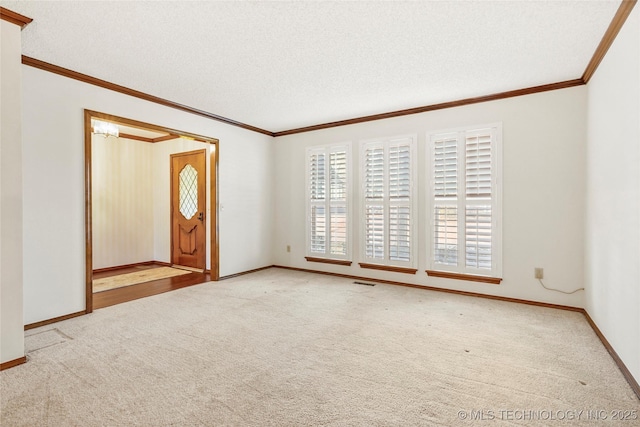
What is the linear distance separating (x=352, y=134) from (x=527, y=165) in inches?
94.9

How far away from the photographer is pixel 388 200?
15.0ft

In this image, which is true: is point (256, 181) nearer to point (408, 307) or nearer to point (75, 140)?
point (75, 140)

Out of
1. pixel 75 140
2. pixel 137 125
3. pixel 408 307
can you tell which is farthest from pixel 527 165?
pixel 75 140

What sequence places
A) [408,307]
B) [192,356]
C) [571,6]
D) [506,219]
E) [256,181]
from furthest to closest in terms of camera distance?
[256,181]
[506,219]
[408,307]
[192,356]
[571,6]

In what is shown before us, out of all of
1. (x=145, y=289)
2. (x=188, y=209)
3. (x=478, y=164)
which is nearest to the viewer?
(x=478, y=164)

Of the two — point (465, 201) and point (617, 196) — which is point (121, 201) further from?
point (617, 196)

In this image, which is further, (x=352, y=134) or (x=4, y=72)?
(x=352, y=134)

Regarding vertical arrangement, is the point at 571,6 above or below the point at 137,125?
above

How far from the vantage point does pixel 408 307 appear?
355cm

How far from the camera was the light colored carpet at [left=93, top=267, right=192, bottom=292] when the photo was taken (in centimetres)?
452

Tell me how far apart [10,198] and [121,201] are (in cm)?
394

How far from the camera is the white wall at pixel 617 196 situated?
6.58 feet

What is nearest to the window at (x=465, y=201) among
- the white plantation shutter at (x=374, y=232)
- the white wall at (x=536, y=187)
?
the white wall at (x=536, y=187)

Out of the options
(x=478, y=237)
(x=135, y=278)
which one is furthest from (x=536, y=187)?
(x=135, y=278)
